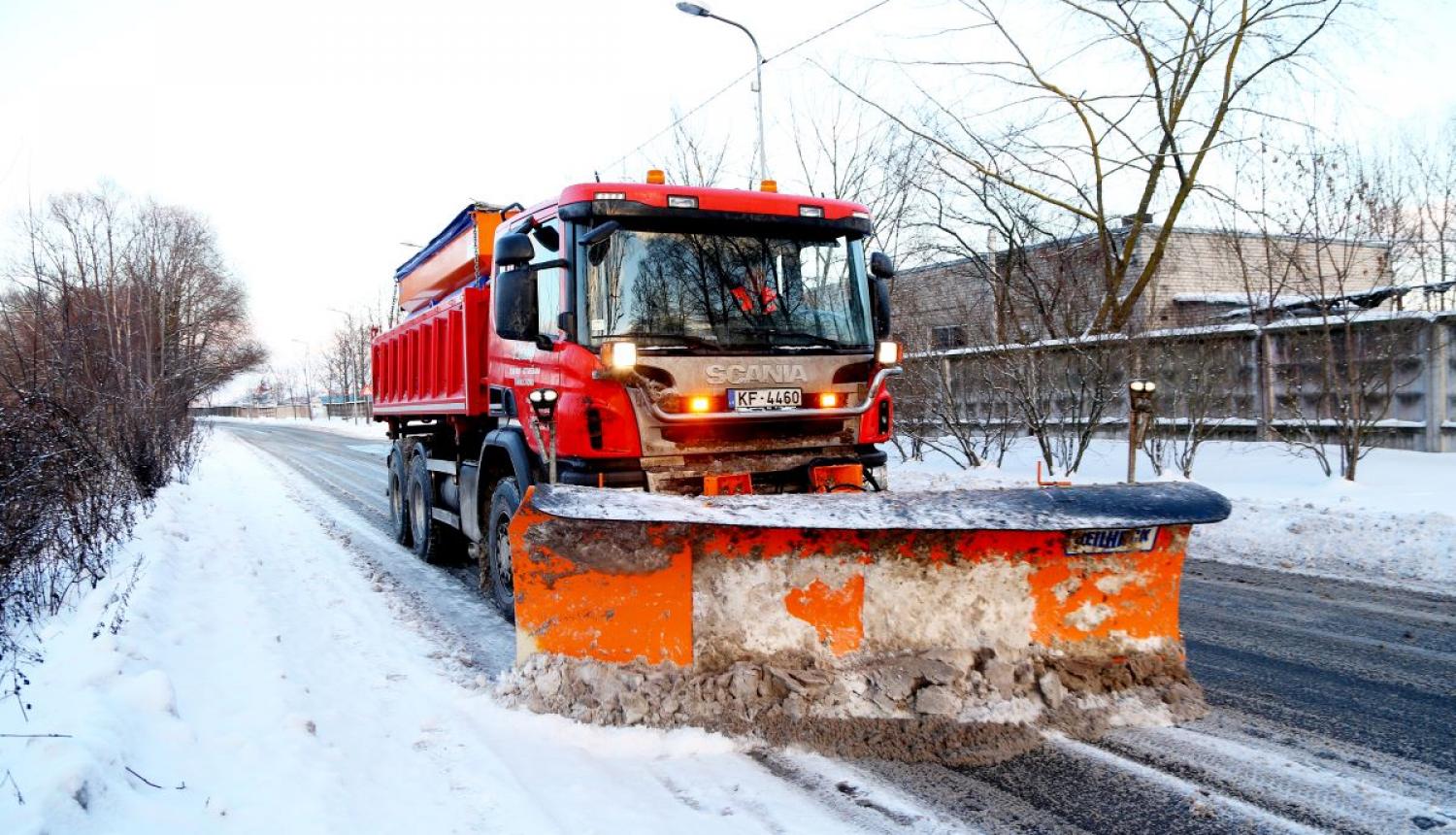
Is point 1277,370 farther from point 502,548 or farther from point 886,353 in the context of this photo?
point 502,548

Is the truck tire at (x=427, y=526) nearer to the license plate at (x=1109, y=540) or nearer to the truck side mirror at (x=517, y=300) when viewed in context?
the truck side mirror at (x=517, y=300)

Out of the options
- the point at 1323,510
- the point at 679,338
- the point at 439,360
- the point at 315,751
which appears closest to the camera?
the point at 315,751

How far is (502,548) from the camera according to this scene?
620cm

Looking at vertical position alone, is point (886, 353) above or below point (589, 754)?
above

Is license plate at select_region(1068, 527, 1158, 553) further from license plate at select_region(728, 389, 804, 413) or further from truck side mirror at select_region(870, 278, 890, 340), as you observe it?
truck side mirror at select_region(870, 278, 890, 340)

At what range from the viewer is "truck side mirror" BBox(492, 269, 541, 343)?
547cm

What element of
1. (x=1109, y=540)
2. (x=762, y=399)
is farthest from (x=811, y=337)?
(x=1109, y=540)

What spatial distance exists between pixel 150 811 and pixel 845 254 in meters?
4.57

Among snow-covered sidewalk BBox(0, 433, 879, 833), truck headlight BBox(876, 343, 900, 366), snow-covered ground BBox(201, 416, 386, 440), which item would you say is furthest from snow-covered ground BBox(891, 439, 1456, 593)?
snow-covered ground BBox(201, 416, 386, 440)

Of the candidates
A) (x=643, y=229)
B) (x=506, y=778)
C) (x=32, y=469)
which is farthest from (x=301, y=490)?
(x=506, y=778)

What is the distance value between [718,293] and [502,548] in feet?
7.55

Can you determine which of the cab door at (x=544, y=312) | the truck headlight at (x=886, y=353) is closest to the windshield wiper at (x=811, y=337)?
the truck headlight at (x=886, y=353)

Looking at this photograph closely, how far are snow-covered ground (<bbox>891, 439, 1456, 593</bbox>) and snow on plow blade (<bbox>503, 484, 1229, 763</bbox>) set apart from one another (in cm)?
414

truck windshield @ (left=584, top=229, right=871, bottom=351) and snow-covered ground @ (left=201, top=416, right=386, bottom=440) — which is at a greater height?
truck windshield @ (left=584, top=229, right=871, bottom=351)
